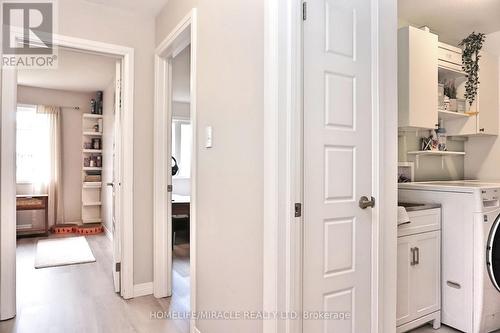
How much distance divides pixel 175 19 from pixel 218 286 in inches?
76.7

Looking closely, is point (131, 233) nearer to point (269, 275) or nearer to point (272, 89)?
point (269, 275)

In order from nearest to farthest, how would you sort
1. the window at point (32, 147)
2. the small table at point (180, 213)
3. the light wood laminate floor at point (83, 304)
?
1. the light wood laminate floor at point (83, 304)
2. the small table at point (180, 213)
3. the window at point (32, 147)

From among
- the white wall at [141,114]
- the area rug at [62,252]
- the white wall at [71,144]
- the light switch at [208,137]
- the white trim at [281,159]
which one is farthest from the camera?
the white wall at [71,144]

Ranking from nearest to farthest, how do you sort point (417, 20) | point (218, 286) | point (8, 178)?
point (218, 286) < point (8, 178) < point (417, 20)

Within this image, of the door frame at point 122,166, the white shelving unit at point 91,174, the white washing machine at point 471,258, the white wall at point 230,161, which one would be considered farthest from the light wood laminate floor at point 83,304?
the white shelving unit at point 91,174

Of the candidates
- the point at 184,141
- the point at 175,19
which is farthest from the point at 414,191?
the point at 184,141

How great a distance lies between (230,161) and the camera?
1719 mm

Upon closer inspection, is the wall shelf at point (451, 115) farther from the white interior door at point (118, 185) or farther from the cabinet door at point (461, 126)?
the white interior door at point (118, 185)

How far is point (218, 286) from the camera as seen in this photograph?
1823mm

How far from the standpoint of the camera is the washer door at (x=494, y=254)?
6.96 ft

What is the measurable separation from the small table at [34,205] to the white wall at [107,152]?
84 cm

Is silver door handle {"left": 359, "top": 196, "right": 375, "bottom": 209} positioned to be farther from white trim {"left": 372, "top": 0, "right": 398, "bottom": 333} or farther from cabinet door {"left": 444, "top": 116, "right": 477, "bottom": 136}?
cabinet door {"left": 444, "top": 116, "right": 477, "bottom": 136}

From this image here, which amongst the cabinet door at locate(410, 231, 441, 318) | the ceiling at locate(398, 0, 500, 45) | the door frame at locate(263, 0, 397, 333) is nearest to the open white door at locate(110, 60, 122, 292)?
the door frame at locate(263, 0, 397, 333)

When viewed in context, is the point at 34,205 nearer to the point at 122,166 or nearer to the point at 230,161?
the point at 122,166
